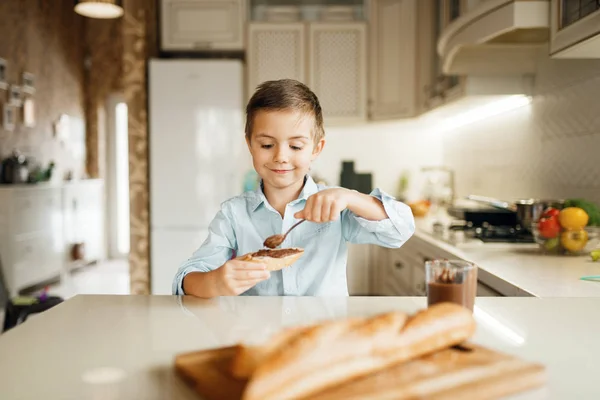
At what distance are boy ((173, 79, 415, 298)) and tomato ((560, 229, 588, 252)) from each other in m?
0.74

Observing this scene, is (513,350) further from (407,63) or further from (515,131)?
(407,63)

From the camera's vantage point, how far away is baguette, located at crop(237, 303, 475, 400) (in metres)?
0.49

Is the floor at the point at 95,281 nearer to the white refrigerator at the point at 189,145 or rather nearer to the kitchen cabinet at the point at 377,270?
the white refrigerator at the point at 189,145

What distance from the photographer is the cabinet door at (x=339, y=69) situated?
13.0 ft

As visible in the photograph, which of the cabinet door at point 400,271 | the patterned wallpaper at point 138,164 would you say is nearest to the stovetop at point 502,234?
the cabinet door at point 400,271

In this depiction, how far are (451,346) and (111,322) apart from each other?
1.66 feet

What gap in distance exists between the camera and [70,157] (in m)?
6.72

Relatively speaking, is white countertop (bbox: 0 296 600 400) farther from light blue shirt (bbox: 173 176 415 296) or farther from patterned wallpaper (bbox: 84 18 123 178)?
patterned wallpaper (bbox: 84 18 123 178)

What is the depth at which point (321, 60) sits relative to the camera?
3.97 m

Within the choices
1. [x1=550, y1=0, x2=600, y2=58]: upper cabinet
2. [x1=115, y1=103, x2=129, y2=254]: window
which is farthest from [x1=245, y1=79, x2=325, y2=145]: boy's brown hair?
[x1=115, y1=103, x2=129, y2=254]: window

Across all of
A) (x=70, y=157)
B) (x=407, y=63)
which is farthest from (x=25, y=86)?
(x=407, y=63)

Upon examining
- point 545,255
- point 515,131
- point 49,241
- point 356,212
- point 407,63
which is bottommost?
point 49,241

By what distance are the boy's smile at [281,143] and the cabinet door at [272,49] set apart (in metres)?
2.70

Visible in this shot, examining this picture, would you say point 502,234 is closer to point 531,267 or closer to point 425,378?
point 531,267
